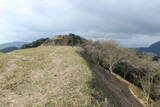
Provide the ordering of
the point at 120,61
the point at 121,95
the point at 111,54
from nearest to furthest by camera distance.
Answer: the point at 121,95 → the point at 111,54 → the point at 120,61

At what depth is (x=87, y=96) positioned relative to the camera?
696 centimetres

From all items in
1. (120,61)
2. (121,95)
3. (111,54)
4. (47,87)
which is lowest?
(121,95)

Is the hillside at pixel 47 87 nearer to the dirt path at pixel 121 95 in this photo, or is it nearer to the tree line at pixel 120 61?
the dirt path at pixel 121 95

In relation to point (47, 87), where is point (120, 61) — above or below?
below

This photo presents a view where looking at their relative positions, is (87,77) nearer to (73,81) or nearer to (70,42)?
(73,81)

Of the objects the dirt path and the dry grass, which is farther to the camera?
the dirt path

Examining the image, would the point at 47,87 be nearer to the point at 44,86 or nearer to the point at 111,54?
the point at 44,86

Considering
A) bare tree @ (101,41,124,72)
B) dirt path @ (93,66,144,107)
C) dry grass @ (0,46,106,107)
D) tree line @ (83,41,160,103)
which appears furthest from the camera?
bare tree @ (101,41,124,72)

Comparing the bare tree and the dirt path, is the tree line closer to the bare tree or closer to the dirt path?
the bare tree

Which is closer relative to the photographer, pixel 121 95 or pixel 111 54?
pixel 121 95

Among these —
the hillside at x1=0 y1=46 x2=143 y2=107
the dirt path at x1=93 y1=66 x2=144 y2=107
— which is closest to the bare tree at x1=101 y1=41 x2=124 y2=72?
the dirt path at x1=93 y1=66 x2=144 y2=107

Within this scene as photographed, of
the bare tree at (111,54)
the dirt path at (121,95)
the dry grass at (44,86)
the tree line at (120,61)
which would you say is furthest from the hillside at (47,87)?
the bare tree at (111,54)

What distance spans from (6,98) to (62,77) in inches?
143

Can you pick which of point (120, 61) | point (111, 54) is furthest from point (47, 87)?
point (120, 61)
